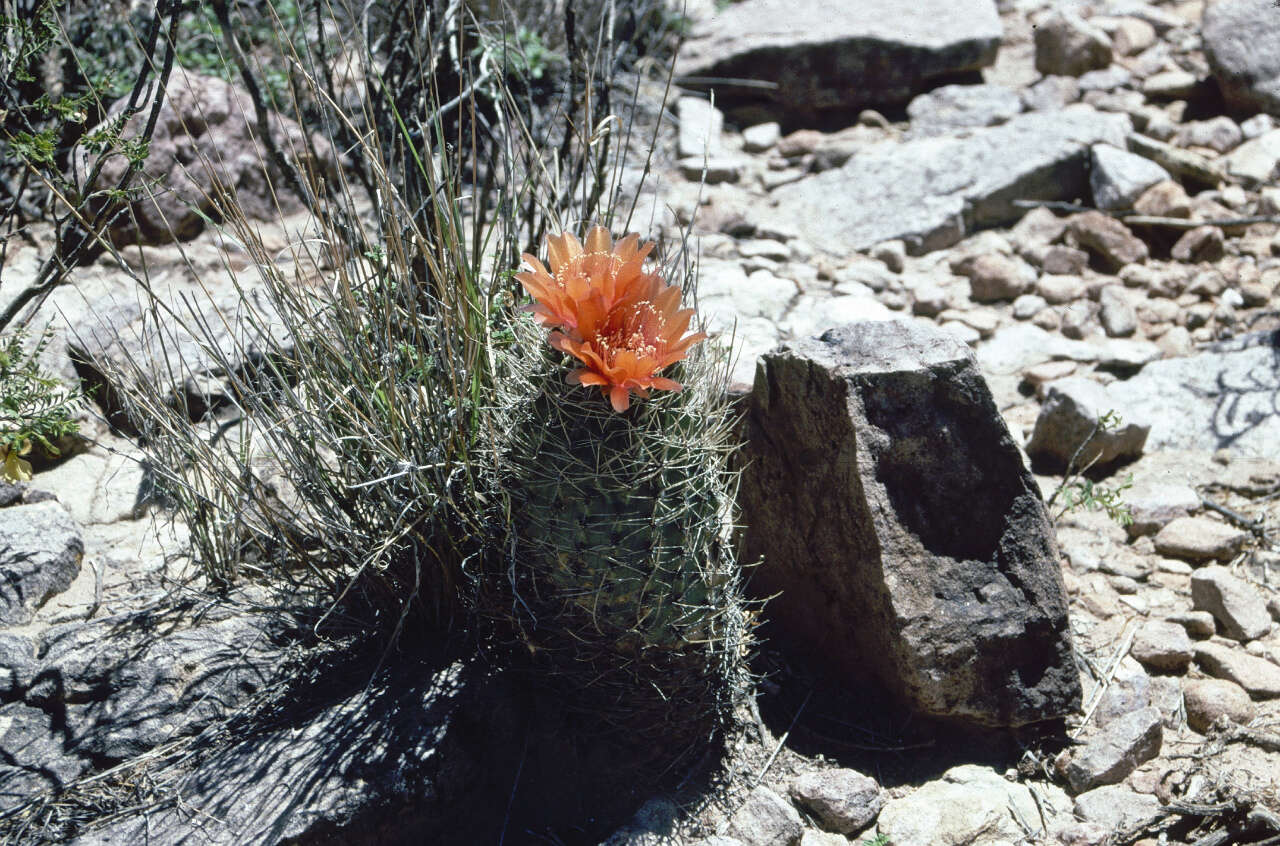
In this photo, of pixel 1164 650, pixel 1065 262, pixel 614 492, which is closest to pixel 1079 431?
pixel 1164 650

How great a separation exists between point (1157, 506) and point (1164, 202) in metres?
1.77

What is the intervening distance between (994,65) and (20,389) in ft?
15.2

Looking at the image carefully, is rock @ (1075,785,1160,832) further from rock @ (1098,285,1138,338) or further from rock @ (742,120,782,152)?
rock @ (742,120,782,152)

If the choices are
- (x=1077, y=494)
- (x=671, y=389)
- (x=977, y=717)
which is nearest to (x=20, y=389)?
(x=671, y=389)

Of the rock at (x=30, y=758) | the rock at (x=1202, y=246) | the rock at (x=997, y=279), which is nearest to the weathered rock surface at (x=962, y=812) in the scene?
the rock at (x=30, y=758)

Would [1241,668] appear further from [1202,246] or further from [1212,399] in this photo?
[1202,246]

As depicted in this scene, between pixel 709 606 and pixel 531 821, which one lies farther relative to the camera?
pixel 531 821

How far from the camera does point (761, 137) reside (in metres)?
5.05

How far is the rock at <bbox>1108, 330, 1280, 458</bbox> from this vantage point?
3.37 meters

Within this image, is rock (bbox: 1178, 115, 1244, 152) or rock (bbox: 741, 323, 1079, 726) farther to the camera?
rock (bbox: 1178, 115, 1244, 152)

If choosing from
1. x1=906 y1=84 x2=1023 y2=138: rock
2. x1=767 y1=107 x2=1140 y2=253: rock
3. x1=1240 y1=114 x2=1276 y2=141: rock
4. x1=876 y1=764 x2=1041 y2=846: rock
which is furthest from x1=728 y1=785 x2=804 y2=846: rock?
x1=1240 y1=114 x2=1276 y2=141: rock

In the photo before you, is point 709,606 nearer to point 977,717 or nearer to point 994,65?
point 977,717

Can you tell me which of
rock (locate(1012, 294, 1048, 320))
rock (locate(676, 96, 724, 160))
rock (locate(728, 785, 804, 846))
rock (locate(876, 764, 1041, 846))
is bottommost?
rock (locate(876, 764, 1041, 846))

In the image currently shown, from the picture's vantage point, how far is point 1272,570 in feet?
9.61
